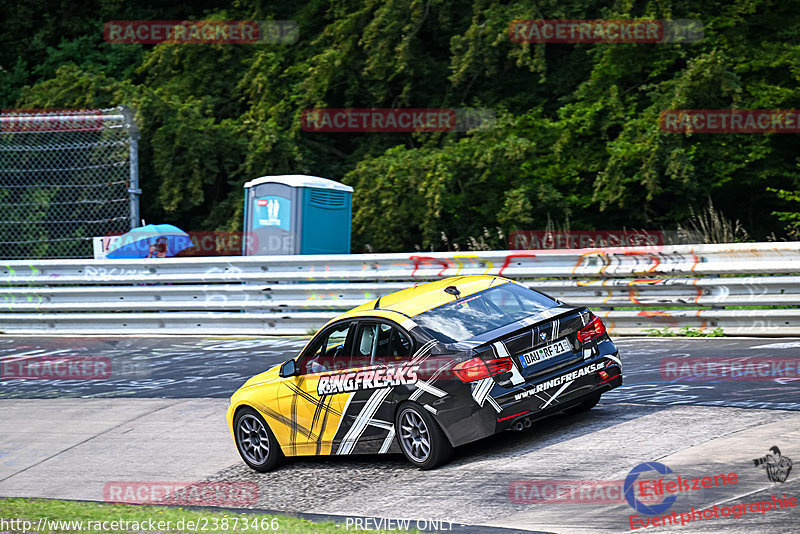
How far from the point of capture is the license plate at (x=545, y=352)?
782 cm

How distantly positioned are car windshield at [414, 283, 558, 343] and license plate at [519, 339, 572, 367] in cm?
34

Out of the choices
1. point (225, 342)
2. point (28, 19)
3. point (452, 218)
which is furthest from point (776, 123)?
point (28, 19)

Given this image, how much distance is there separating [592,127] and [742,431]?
49.8 feet

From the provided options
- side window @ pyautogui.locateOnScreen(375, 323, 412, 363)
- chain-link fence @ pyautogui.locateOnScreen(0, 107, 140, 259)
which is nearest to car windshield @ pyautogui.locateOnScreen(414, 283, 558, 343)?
side window @ pyautogui.locateOnScreen(375, 323, 412, 363)

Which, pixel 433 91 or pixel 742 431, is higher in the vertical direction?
pixel 433 91

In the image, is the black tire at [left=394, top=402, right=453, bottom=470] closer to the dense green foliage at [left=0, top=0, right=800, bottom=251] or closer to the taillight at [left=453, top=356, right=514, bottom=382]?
the taillight at [left=453, top=356, right=514, bottom=382]

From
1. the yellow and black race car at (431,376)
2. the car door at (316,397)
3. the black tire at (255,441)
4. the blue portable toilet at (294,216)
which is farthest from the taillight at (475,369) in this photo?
the blue portable toilet at (294,216)

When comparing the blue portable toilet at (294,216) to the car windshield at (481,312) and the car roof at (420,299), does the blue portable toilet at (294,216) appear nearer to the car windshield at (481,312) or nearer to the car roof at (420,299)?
the car roof at (420,299)

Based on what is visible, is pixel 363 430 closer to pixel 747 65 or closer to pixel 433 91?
pixel 747 65

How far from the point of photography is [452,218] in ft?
72.9

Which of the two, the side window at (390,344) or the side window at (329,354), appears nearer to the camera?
the side window at (390,344)

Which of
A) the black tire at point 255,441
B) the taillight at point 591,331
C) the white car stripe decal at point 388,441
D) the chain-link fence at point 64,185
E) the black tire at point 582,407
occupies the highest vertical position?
the chain-link fence at point 64,185

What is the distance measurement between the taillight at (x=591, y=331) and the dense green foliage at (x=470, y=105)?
11.5 m

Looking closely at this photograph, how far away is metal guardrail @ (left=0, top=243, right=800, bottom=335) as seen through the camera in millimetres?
12088
